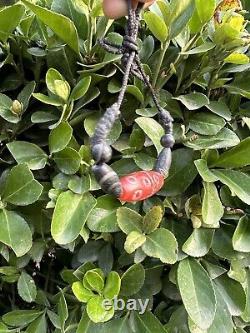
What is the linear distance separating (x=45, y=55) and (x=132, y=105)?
16 centimetres

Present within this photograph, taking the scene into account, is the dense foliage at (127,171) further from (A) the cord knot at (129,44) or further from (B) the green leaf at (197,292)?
(A) the cord knot at (129,44)

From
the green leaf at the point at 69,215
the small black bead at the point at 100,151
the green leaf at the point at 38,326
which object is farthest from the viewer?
the green leaf at the point at 38,326

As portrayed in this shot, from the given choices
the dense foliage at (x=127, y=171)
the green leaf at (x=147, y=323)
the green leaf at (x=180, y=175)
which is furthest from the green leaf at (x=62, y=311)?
the green leaf at (x=180, y=175)

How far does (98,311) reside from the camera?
685mm

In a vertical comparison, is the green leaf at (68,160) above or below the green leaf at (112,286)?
above

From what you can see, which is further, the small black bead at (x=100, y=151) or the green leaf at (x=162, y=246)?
the green leaf at (x=162, y=246)

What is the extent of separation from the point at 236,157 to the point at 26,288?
0.38m

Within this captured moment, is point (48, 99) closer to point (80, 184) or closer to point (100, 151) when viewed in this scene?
point (80, 184)

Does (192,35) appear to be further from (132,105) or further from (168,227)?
(168,227)

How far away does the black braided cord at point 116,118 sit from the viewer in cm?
47

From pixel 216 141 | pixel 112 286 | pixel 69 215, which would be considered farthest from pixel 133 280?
pixel 216 141

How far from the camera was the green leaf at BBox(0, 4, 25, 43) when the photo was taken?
2.27ft

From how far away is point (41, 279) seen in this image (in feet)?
2.84

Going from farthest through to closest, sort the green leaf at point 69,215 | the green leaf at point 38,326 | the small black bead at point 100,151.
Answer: the green leaf at point 38,326
the green leaf at point 69,215
the small black bead at point 100,151
